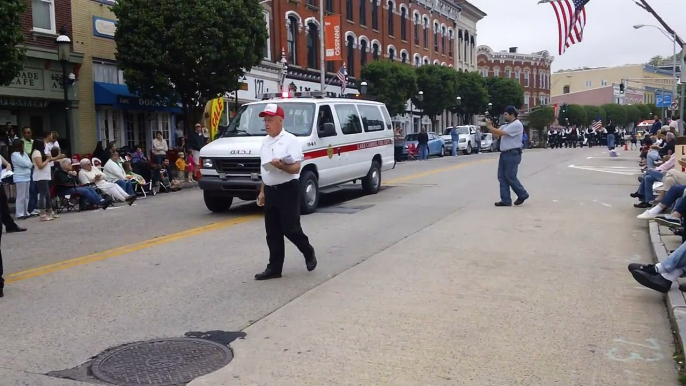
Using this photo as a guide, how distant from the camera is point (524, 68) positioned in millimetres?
88812

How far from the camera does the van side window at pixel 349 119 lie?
1423 cm

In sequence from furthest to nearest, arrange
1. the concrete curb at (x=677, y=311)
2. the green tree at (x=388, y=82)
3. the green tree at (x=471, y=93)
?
the green tree at (x=471, y=93), the green tree at (x=388, y=82), the concrete curb at (x=677, y=311)

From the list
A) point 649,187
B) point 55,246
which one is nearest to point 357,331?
point 55,246

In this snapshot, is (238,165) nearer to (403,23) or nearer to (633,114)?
(403,23)

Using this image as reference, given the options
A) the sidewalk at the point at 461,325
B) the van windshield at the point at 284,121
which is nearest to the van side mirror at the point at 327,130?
the van windshield at the point at 284,121

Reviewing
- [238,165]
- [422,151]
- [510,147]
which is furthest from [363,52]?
[238,165]

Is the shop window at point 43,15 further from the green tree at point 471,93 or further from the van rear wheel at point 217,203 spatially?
the green tree at point 471,93

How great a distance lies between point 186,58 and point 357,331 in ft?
56.5

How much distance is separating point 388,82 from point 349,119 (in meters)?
26.1

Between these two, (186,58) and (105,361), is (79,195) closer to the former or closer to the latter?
(186,58)

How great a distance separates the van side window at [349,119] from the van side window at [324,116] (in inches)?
14.2

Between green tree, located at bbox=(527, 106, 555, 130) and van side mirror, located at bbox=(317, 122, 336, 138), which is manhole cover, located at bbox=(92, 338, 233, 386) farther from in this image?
green tree, located at bbox=(527, 106, 555, 130)

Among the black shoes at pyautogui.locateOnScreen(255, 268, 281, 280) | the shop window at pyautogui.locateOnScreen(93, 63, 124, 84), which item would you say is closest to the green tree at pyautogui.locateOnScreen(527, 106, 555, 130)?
the shop window at pyautogui.locateOnScreen(93, 63, 124, 84)

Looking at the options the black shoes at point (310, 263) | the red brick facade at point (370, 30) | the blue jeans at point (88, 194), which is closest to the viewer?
the black shoes at point (310, 263)
